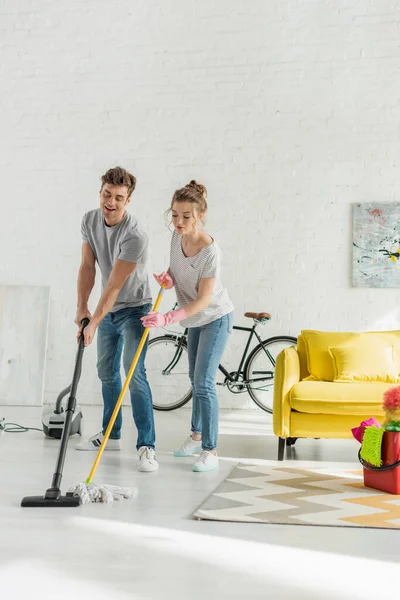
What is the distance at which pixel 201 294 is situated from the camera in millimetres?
3480

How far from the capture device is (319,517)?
2709 millimetres

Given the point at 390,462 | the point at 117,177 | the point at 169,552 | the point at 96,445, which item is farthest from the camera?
the point at 96,445

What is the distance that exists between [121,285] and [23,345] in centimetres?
321

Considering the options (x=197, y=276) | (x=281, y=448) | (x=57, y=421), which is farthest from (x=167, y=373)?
(x=197, y=276)

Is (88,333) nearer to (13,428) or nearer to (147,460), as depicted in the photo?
(147,460)

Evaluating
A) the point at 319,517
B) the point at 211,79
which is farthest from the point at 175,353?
the point at 319,517

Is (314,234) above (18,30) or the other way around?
the other way around

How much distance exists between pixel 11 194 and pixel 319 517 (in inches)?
192

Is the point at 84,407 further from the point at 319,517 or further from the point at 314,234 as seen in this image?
the point at 319,517

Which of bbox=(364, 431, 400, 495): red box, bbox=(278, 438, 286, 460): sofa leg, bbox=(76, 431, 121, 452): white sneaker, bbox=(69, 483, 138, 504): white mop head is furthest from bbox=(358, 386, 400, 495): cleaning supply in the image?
bbox=(76, 431, 121, 452): white sneaker

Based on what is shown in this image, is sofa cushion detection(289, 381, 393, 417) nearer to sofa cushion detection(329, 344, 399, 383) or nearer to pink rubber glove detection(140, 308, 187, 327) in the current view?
sofa cushion detection(329, 344, 399, 383)

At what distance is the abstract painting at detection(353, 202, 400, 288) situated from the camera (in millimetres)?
6073

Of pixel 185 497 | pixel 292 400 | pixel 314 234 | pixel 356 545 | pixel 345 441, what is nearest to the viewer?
pixel 356 545

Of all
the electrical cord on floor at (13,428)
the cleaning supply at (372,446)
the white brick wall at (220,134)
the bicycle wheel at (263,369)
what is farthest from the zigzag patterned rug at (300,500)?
the white brick wall at (220,134)
